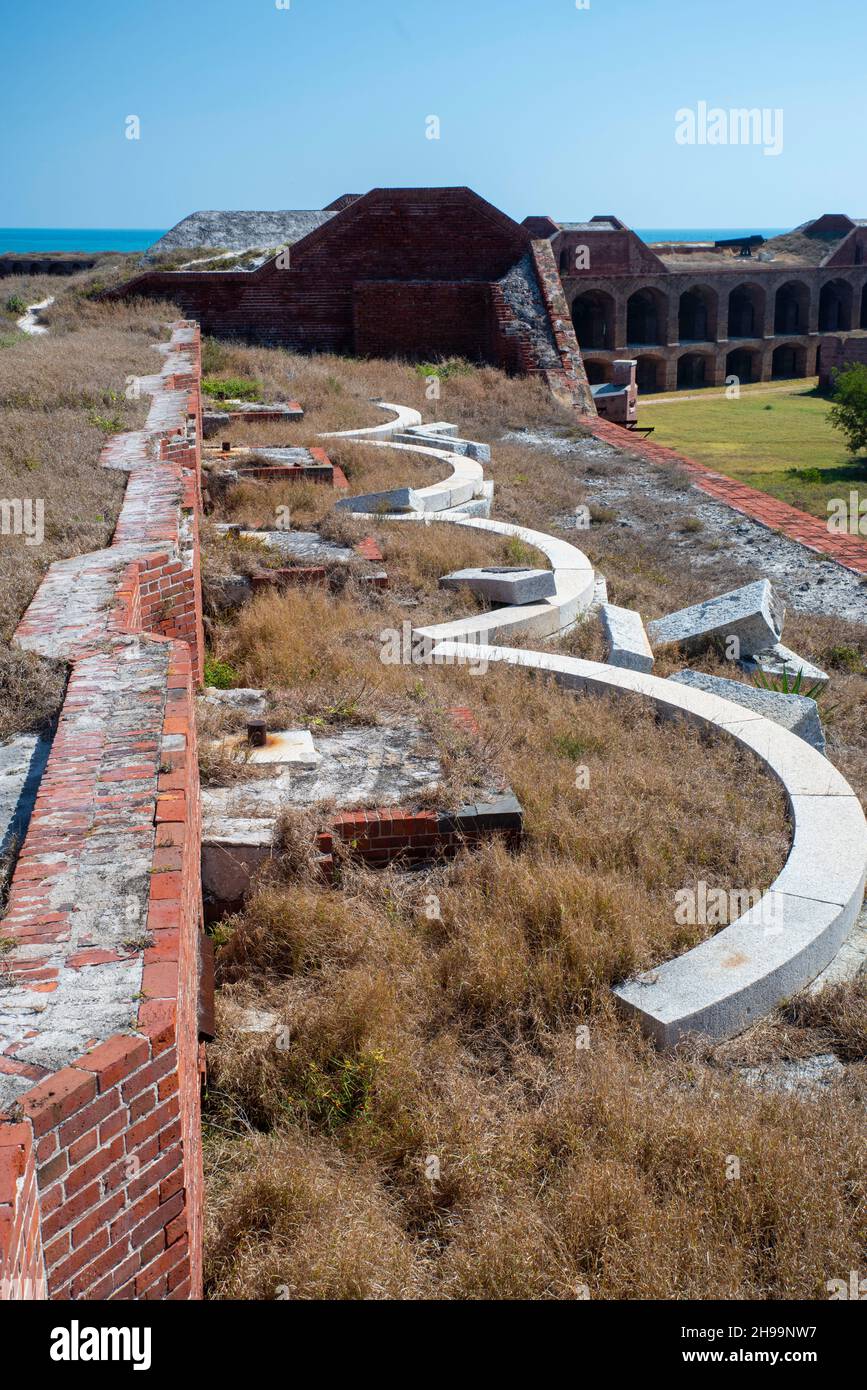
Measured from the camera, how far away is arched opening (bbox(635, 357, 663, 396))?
130ft

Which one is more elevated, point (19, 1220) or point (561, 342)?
point (561, 342)

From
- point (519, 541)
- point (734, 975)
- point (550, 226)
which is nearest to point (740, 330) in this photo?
point (550, 226)

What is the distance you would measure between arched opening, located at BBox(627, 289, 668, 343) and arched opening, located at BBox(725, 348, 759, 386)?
12.1 ft

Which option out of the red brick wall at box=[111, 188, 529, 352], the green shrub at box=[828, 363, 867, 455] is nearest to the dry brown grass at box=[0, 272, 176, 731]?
the red brick wall at box=[111, 188, 529, 352]

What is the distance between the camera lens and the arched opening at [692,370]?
41.6 metres

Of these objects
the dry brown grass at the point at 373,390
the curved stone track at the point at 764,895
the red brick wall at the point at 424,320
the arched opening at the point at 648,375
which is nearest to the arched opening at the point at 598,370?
the arched opening at the point at 648,375

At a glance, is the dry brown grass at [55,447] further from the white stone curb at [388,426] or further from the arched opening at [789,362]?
the arched opening at [789,362]

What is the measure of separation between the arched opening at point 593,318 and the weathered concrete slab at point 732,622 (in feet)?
107

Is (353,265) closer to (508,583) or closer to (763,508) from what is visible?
(763,508)

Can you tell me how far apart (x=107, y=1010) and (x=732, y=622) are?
19.3ft

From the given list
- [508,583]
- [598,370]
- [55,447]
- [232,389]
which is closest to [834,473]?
[232,389]

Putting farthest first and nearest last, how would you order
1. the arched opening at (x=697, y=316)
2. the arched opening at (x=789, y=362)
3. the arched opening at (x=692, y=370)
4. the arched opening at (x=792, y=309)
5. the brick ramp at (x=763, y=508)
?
the arched opening at (x=792, y=309)
the arched opening at (x=789, y=362)
the arched opening at (x=692, y=370)
the arched opening at (x=697, y=316)
the brick ramp at (x=763, y=508)

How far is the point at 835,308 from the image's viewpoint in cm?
4612

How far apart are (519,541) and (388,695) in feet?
13.3
